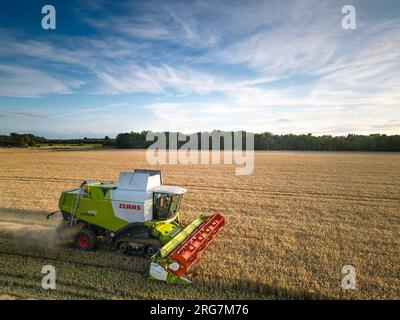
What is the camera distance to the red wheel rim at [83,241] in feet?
26.8

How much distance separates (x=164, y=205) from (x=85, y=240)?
252cm

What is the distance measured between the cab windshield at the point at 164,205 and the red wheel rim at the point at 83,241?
214 cm

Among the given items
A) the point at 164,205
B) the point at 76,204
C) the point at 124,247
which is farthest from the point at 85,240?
the point at 164,205

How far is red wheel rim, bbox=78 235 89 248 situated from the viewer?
818cm

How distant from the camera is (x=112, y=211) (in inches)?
317

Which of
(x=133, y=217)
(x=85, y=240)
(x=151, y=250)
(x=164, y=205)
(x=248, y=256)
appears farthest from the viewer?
(x=85, y=240)

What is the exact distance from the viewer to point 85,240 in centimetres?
823

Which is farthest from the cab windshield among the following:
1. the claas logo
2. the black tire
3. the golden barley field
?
the black tire

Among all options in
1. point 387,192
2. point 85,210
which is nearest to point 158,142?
point 387,192

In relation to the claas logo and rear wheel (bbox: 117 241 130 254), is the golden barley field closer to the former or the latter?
rear wheel (bbox: 117 241 130 254)

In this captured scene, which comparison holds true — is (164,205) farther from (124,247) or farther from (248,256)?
(248,256)

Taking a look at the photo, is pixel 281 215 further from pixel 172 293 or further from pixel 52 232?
pixel 52 232
